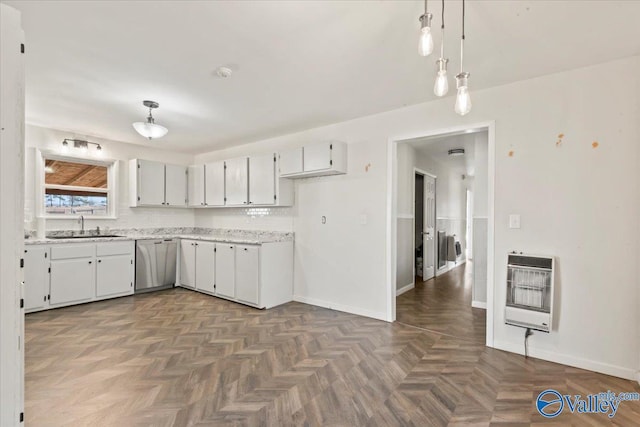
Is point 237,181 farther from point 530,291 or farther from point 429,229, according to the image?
point 530,291

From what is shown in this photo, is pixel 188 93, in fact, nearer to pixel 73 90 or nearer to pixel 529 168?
pixel 73 90

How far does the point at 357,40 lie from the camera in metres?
2.28

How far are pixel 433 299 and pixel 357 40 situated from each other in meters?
3.90

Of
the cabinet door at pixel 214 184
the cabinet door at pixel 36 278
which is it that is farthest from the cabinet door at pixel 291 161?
the cabinet door at pixel 36 278

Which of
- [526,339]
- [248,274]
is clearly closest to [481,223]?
[526,339]

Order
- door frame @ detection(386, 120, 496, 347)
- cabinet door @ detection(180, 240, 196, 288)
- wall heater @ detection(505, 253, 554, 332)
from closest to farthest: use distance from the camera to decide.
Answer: wall heater @ detection(505, 253, 554, 332)
door frame @ detection(386, 120, 496, 347)
cabinet door @ detection(180, 240, 196, 288)

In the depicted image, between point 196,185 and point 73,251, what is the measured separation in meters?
2.21

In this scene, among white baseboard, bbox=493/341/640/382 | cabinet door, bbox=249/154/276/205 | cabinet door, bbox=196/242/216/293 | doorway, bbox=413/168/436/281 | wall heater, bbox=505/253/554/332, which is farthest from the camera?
doorway, bbox=413/168/436/281

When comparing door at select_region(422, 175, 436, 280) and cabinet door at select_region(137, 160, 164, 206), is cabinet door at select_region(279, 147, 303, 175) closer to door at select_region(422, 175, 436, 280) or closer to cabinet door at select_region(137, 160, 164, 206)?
cabinet door at select_region(137, 160, 164, 206)

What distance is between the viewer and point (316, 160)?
13.6ft

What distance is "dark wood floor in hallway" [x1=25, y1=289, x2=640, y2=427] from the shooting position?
201cm

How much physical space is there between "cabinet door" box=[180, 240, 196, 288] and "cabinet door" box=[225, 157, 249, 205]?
38.6 inches

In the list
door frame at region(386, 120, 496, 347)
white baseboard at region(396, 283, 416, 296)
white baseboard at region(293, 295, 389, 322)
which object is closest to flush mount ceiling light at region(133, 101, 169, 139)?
door frame at region(386, 120, 496, 347)

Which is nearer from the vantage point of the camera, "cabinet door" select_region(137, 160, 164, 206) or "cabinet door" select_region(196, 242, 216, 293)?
"cabinet door" select_region(196, 242, 216, 293)
